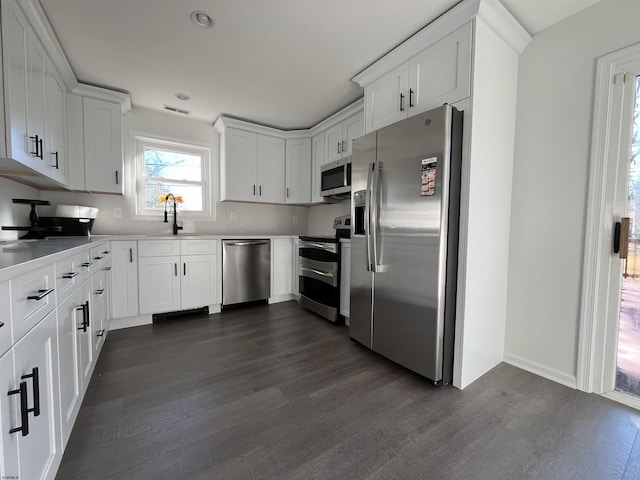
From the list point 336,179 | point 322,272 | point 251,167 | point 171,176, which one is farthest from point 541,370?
point 171,176

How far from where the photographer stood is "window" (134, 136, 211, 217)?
11.1 ft

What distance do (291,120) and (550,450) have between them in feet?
12.6

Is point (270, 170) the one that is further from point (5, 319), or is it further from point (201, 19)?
point (5, 319)

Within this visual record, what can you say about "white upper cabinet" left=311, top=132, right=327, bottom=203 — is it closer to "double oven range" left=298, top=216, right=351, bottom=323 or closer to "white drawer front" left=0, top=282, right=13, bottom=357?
"double oven range" left=298, top=216, right=351, bottom=323

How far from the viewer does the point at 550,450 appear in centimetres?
131

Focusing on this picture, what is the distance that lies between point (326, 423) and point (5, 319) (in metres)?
1.40

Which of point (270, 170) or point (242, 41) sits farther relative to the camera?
point (270, 170)

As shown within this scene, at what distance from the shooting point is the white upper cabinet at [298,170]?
158 inches

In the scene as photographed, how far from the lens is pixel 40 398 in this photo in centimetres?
95

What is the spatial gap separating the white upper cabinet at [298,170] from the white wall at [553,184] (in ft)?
8.52

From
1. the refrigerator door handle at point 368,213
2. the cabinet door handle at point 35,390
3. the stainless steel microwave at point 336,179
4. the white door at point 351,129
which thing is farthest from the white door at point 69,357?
the white door at point 351,129

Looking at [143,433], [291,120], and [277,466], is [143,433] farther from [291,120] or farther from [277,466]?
[291,120]

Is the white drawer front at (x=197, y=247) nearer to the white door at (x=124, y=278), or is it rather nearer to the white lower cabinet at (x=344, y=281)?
the white door at (x=124, y=278)

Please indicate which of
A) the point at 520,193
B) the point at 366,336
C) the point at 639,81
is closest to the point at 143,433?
the point at 366,336
